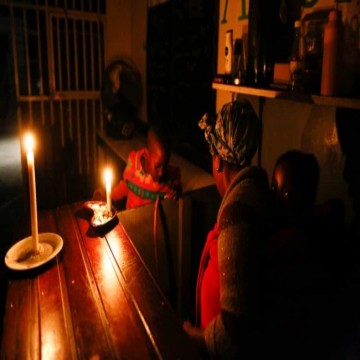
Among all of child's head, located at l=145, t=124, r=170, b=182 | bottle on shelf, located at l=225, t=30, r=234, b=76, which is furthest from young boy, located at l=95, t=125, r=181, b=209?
bottle on shelf, located at l=225, t=30, r=234, b=76

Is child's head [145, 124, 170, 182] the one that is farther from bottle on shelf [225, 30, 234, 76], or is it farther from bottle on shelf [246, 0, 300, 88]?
bottle on shelf [246, 0, 300, 88]

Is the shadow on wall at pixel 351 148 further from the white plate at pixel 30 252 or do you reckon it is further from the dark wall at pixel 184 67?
the dark wall at pixel 184 67

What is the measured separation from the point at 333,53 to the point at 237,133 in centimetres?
40

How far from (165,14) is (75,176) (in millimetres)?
2241

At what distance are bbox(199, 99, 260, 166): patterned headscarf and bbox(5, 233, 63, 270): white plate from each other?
0.54 metres

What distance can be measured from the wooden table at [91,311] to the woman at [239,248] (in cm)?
14

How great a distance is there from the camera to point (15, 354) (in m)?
0.70

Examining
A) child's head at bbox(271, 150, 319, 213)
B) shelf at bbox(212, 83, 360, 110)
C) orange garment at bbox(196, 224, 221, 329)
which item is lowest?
orange garment at bbox(196, 224, 221, 329)

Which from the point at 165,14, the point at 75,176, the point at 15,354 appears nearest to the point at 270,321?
the point at 15,354

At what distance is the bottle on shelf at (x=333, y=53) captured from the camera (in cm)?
111

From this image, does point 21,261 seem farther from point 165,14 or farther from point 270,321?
point 165,14

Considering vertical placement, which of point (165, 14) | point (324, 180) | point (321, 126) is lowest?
point (324, 180)

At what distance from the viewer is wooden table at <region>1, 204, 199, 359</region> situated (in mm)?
716

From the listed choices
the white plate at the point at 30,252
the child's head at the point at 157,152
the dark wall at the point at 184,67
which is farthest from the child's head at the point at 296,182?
the dark wall at the point at 184,67
